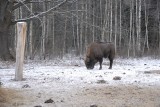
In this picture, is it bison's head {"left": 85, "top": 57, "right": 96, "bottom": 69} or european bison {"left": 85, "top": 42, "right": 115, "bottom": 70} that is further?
european bison {"left": 85, "top": 42, "right": 115, "bottom": 70}

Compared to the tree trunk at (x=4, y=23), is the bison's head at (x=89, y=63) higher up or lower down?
lower down

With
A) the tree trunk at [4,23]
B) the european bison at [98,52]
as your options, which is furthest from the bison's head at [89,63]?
the tree trunk at [4,23]

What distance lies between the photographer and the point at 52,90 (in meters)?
12.7

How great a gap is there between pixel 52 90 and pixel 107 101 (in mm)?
2391

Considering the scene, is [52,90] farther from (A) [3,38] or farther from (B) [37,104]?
(A) [3,38]

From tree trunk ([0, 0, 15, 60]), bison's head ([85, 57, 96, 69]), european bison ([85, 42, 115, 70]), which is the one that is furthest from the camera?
tree trunk ([0, 0, 15, 60])

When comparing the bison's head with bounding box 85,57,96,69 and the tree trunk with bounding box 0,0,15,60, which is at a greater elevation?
the tree trunk with bounding box 0,0,15,60

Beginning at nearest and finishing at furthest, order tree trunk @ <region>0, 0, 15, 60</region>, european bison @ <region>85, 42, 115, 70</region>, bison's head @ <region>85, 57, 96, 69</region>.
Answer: bison's head @ <region>85, 57, 96, 69</region> → european bison @ <region>85, 42, 115, 70</region> → tree trunk @ <region>0, 0, 15, 60</region>

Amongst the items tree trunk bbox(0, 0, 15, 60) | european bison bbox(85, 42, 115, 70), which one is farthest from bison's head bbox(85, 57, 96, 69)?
tree trunk bbox(0, 0, 15, 60)

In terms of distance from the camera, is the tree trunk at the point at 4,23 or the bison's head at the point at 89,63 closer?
the bison's head at the point at 89,63

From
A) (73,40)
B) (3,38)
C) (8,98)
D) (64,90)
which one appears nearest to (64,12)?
(3,38)

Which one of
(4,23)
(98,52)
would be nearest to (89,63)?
(98,52)

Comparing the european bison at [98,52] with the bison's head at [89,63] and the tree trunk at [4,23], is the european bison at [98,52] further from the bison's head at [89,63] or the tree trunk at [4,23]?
the tree trunk at [4,23]

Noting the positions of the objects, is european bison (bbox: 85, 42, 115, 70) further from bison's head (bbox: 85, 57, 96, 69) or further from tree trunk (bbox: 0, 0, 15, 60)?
tree trunk (bbox: 0, 0, 15, 60)
